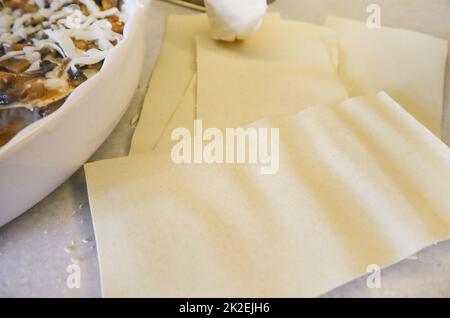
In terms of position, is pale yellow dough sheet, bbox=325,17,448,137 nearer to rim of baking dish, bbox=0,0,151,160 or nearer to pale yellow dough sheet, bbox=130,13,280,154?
pale yellow dough sheet, bbox=130,13,280,154

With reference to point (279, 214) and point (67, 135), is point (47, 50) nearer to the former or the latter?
point (67, 135)

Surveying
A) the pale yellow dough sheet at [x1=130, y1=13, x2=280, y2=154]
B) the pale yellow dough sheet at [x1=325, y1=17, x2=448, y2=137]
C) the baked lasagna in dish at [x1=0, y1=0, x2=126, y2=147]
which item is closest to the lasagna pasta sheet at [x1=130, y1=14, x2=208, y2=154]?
the pale yellow dough sheet at [x1=130, y1=13, x2=280, y2=154]

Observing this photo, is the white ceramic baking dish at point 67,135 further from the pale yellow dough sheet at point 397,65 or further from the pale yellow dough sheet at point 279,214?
the pale yellow dough sheet at point 397,65

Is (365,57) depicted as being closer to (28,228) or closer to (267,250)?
(267,250)

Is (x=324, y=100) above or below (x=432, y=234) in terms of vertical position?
above

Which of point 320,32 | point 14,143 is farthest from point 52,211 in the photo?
point 320,32

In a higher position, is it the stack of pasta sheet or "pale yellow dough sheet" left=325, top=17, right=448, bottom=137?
"pale yellow dough sheet" left=325, top=17, right=448, bottom=137

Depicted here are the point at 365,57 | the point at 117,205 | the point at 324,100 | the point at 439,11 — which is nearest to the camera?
the point at 117,205

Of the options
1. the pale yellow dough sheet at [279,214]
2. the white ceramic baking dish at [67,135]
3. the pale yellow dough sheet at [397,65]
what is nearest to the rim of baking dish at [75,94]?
the white ceramic baking dish at [67,135]
